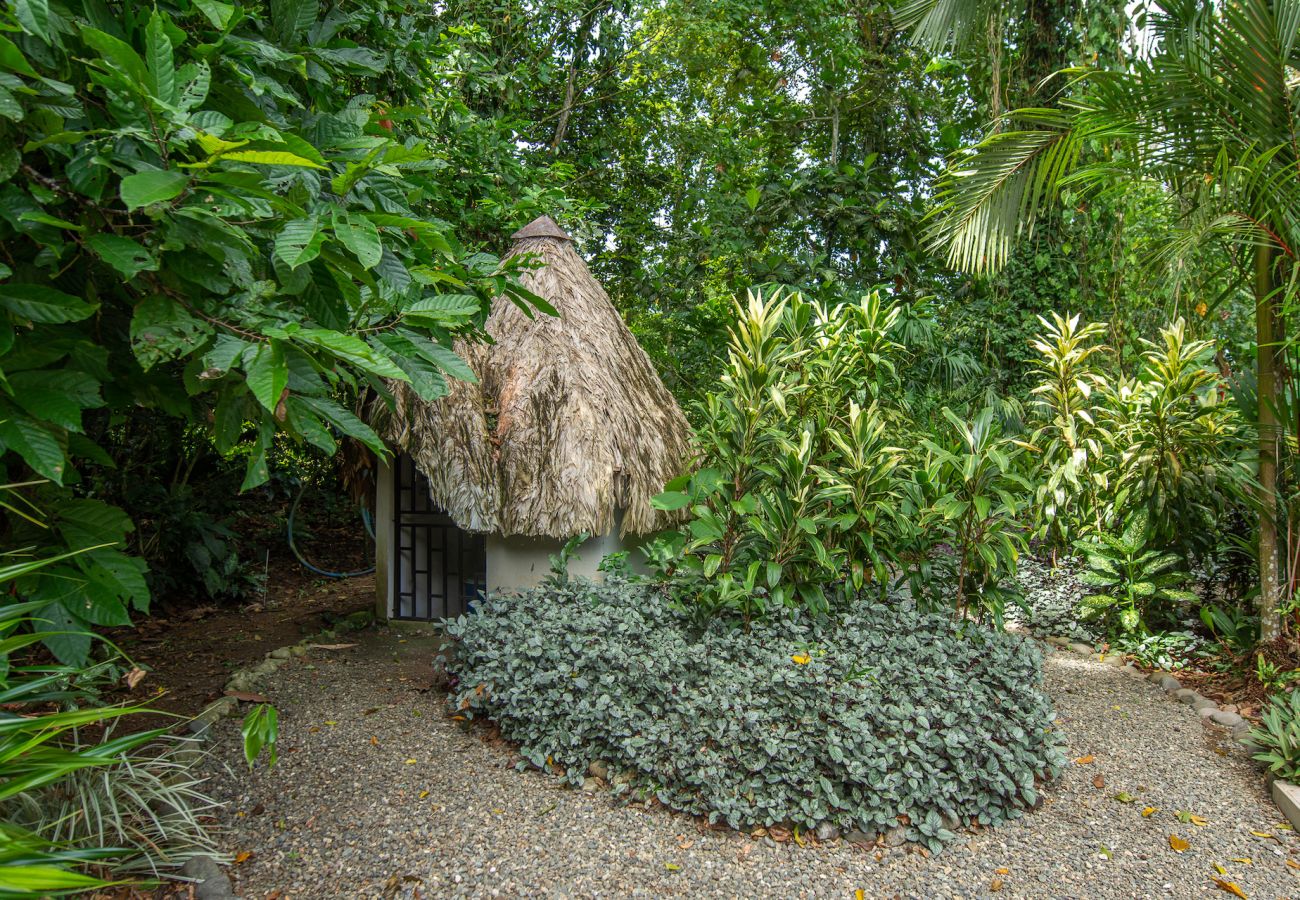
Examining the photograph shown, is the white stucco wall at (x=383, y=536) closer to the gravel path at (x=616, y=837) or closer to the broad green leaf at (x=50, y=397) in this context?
the gravel path at (x=616, y=837)

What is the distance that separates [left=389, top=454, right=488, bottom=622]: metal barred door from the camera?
5809mm

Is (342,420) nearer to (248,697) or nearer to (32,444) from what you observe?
(32,444)

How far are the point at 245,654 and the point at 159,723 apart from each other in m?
1.49

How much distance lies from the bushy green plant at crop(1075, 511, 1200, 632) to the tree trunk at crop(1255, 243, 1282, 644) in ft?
2.25

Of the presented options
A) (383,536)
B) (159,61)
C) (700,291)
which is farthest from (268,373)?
(700,291)

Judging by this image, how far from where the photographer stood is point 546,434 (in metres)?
4.73

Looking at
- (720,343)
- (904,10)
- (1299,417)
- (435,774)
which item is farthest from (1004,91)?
(435,774)

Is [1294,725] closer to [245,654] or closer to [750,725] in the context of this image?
[750,725]

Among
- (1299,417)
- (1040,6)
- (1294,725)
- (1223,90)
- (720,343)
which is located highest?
(1040,6)

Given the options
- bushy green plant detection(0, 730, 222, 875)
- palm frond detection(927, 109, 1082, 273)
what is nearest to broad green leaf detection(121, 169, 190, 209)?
bushy green plant detection(0, 730, 222, 875)

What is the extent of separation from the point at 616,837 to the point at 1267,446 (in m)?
3.98

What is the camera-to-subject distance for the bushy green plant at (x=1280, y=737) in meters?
3.24

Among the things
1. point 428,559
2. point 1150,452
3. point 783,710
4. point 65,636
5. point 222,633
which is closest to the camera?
point 65,636

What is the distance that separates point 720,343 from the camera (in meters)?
8.30
